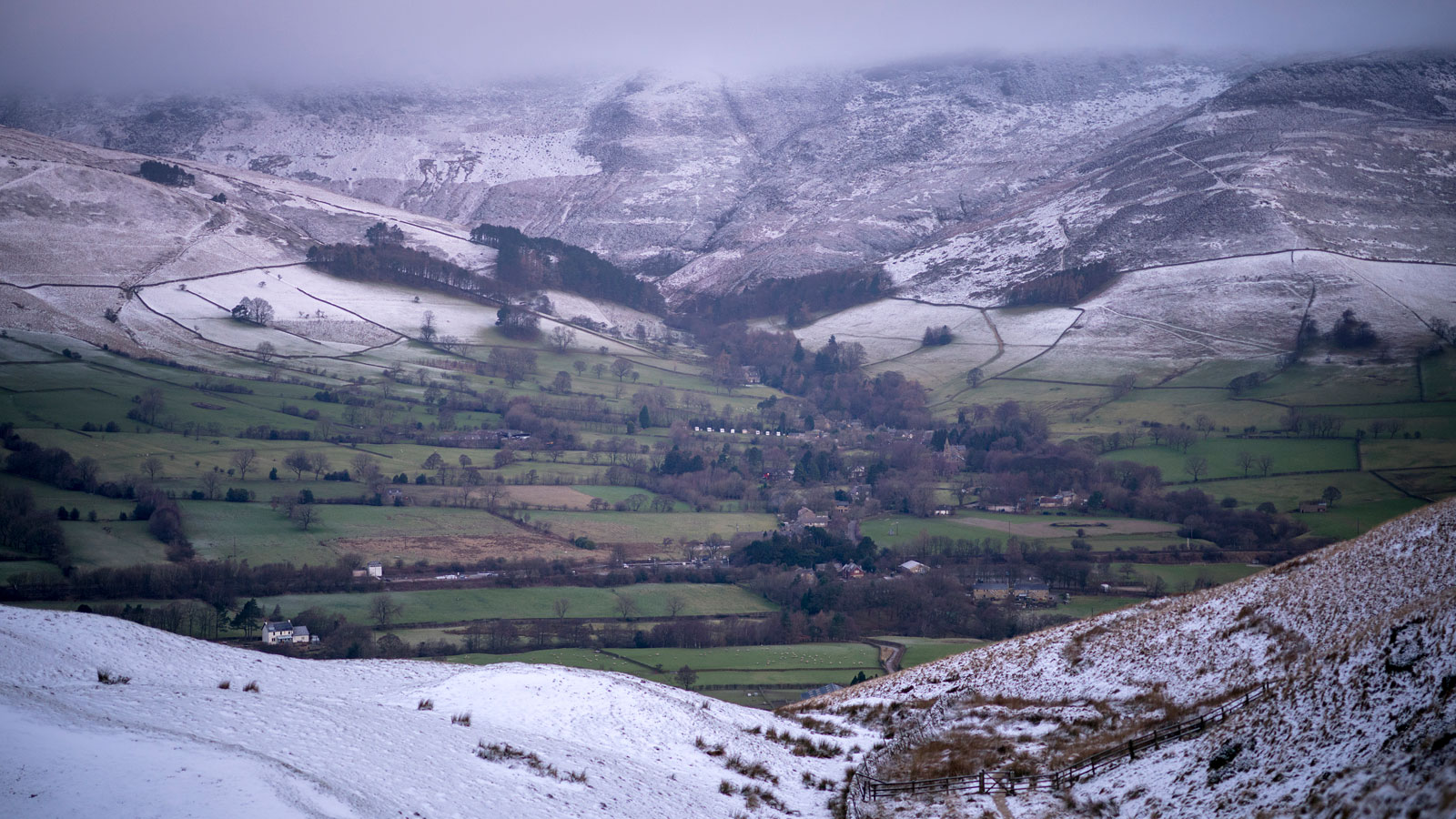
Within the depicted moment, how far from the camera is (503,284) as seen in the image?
180 m

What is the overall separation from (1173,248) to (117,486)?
146702mm

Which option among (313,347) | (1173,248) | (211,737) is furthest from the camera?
(1173,248)

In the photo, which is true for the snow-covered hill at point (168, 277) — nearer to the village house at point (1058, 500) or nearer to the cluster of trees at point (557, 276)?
the cluster of trees at point (557, 276)

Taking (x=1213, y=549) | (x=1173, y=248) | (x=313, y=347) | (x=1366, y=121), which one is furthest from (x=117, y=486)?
(x=1366, y=121)

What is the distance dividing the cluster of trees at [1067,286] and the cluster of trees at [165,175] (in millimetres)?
160209

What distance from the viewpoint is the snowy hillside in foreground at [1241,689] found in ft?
37.4

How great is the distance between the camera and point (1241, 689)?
17750 mm

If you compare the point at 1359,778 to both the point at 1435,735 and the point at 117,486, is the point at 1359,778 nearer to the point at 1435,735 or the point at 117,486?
the point at 1435,735

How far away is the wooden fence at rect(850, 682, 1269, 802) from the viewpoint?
53.5ft

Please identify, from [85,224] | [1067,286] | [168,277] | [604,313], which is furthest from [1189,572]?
[85,224]

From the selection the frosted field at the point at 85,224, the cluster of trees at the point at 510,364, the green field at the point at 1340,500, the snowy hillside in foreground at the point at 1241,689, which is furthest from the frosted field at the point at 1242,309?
the frosted field at the point at 85,224

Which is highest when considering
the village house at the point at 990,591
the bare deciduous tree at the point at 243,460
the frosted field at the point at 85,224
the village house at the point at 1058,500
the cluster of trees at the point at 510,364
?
the frosted field at the point at 85,224

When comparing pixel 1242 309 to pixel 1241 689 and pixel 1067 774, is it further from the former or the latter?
pixel 1067 774

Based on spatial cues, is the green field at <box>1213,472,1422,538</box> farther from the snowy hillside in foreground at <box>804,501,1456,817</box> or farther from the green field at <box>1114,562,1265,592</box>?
the snowy hillside in foreground at <box>804,501,1456,817</box>
